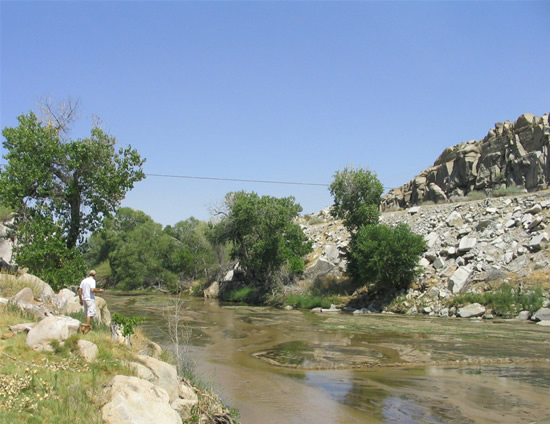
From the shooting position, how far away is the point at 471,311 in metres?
27.9

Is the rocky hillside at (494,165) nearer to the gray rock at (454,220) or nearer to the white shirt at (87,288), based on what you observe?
the gray rock at (454,220)

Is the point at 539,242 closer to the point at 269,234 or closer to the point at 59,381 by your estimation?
the point at 269,234

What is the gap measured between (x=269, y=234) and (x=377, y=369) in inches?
1074

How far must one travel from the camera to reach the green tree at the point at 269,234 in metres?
41.9

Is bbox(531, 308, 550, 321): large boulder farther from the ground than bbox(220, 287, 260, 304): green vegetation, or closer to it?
farther from the ground

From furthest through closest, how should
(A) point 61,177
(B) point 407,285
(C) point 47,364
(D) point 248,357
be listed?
(B) point 407,285, (A) point 61,177, (D) point 248,357, (C) point 47,364

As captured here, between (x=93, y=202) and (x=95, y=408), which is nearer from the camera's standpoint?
(x=95, y=408)

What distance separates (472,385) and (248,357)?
811 cm

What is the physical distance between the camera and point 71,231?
69.4 ft

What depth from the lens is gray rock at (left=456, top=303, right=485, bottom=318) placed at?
27638mm

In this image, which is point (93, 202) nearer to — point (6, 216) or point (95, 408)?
point (6, 216)

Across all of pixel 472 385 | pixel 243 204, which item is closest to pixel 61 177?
pixel 472 385

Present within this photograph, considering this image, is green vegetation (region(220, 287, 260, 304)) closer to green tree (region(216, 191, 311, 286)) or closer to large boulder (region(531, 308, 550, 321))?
green tree (region(216, 191, 311, 286))

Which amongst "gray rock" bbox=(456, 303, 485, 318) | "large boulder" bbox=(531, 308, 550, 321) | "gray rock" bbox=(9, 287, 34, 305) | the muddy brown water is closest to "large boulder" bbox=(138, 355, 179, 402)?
the muddy brown water
